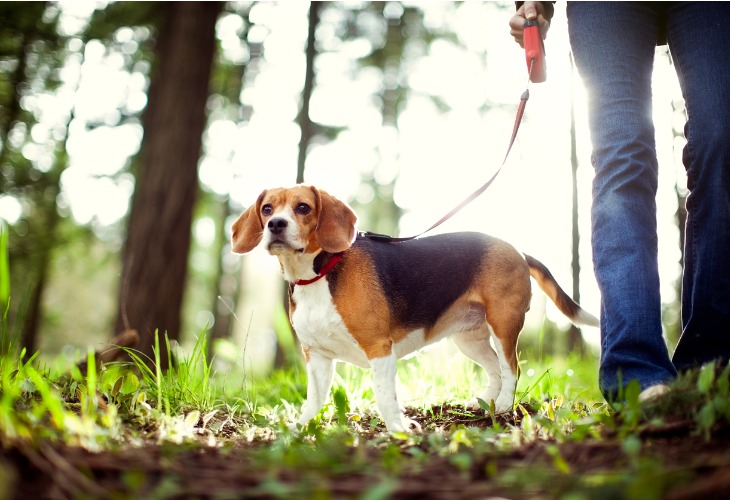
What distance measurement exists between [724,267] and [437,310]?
1702 millimetres

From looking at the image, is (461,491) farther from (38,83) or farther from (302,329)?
(38,83)

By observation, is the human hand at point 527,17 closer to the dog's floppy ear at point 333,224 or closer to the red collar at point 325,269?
the dog's floppy ear at point 333,224

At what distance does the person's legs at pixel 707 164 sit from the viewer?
8.71 ft

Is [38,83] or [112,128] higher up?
[38,83]

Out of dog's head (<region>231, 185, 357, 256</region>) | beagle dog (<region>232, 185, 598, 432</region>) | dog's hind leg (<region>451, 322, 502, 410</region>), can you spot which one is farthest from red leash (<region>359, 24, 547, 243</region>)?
dog's hind leg (<region>451, 322, 502, 410</region>)

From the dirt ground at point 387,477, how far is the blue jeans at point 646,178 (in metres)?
0.91

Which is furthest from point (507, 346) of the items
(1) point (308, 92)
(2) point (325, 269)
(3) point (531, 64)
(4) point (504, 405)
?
(1) point (308, 92)

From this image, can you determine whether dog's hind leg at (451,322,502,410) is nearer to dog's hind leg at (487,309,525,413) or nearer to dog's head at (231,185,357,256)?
dog's hind leg at (487,309,525,413)

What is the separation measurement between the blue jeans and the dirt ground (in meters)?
0.91

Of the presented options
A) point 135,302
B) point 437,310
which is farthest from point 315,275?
point 135,302

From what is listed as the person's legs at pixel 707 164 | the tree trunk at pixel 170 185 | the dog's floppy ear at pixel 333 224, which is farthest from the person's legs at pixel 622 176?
the tree trunk at pixel 170 185

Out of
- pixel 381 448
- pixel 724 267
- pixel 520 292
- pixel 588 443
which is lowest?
pixel 381 448

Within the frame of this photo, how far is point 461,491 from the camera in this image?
138cm

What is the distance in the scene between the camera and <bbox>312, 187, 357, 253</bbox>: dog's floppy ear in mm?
→ 3402
